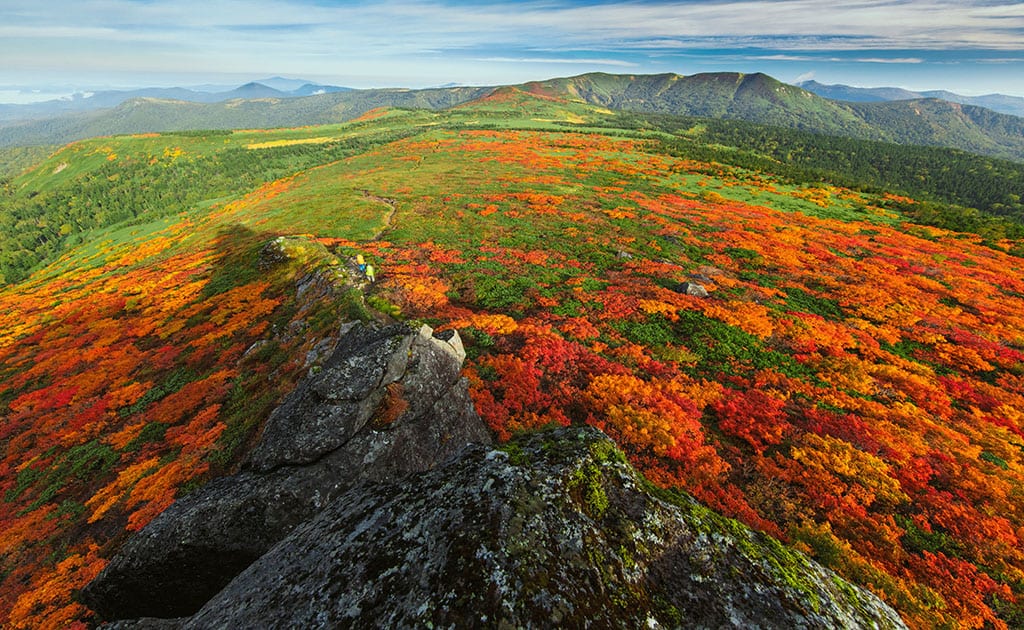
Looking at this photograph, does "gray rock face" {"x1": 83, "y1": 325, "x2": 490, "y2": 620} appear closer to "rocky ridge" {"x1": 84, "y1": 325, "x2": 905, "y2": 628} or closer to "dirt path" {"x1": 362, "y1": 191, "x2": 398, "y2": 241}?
"rocky ridge" {"x1": 84, "y1": 325, "x2": 905, "y2": 628}

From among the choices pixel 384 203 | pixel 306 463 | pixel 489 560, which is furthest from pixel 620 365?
pixel 384 203

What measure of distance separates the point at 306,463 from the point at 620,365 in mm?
16130

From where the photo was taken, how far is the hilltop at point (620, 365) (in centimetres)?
1330

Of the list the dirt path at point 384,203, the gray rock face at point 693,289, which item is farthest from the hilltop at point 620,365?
the dirt path at point 384,203

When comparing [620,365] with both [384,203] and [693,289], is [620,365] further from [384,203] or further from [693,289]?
[384,203]

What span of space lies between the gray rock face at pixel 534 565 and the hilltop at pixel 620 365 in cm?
34

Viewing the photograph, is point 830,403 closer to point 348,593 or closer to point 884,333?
point 884,333

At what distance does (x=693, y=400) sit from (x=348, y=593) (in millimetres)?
17920

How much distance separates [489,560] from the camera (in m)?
5.01

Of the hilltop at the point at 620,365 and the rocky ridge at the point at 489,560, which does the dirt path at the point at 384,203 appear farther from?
the rocky ridge at the point at 489,560

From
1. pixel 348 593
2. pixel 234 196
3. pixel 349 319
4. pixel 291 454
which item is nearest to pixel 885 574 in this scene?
pixel 348 593

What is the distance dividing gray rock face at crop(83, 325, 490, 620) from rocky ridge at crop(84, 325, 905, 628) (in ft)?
0.20

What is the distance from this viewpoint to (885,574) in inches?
457

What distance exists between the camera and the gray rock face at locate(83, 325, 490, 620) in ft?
30.9
